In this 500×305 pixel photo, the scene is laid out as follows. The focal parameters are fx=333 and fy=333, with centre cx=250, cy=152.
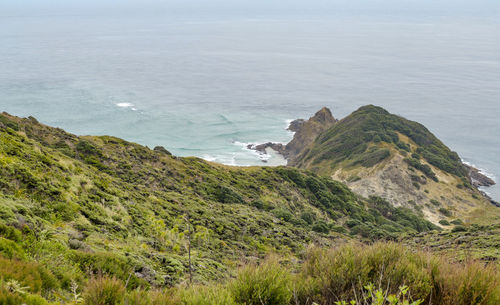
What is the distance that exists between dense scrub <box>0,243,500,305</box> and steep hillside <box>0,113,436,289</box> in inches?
70.7

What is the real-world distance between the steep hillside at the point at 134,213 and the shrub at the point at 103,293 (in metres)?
1.69

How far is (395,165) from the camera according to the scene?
2256 inches

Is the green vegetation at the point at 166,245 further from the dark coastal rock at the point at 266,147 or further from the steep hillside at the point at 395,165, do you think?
the dark coastal rock at the point at 266,147

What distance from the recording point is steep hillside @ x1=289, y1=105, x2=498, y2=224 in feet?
175

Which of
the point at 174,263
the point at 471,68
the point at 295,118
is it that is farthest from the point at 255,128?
the point at 471,68

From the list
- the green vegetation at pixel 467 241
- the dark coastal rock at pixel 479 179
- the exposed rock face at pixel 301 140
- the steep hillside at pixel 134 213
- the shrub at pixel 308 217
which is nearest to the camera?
the steep hillside at pixel 134 213

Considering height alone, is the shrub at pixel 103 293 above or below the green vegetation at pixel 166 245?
above

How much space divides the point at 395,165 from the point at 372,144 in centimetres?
908

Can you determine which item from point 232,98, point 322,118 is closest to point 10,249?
point 322,118

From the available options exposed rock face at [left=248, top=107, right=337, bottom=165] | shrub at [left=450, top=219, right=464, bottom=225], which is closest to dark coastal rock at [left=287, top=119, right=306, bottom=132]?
exposed rock face at [left=248, top=107, right=337, bottom=165]

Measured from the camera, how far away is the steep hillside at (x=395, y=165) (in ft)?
175

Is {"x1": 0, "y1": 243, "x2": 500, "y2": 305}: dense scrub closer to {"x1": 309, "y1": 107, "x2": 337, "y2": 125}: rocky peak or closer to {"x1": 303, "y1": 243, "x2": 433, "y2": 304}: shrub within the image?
{"x1": 303, "y1": 243, "x2": 433, "y2": 304}: shrub

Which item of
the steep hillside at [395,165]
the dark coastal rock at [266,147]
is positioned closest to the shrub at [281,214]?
the steep hillside at [395,165]

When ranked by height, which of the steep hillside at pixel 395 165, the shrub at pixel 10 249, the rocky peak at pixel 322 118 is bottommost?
the steep hillside at pixel 395 165
